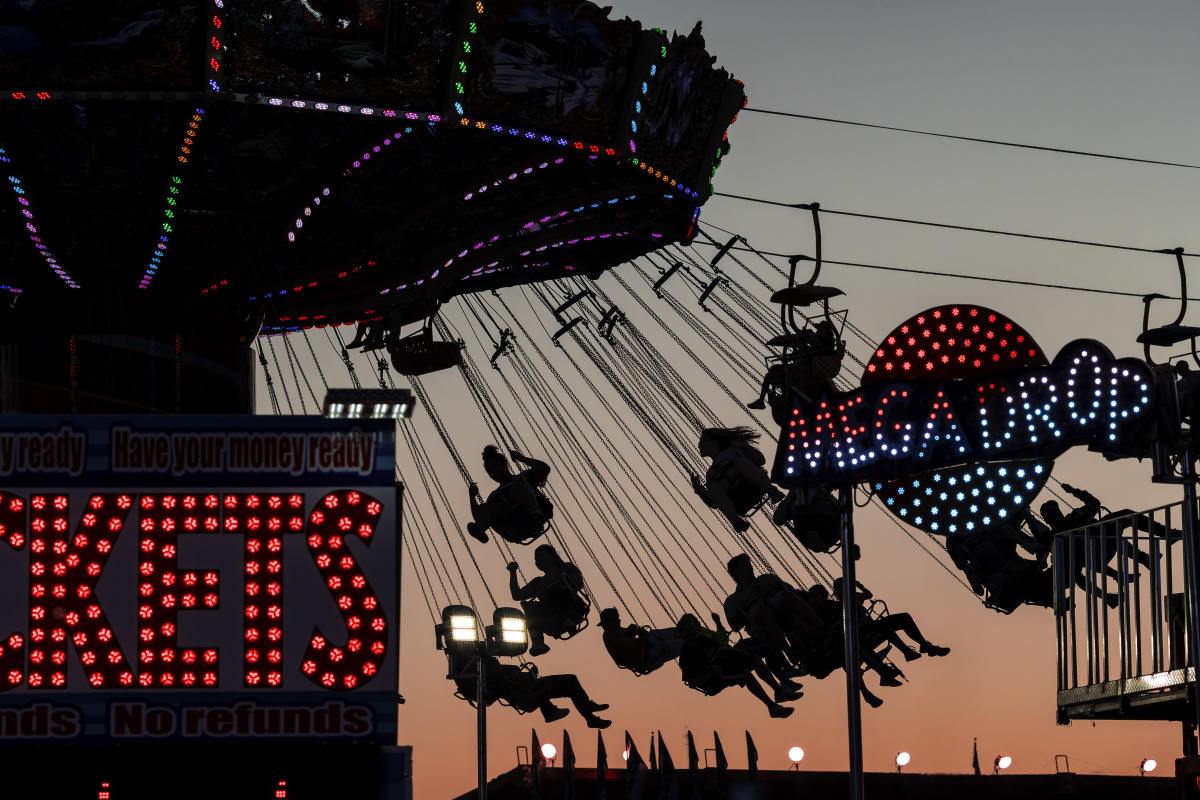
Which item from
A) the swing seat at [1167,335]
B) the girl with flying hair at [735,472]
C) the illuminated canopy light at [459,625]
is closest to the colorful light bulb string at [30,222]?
the illuminated canopy light at [459,625]

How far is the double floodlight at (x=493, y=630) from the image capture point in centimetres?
2344

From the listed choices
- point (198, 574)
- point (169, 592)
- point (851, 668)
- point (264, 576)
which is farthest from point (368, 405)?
point (851, 668)

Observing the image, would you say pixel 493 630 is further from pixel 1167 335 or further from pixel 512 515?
pixel 1167 335

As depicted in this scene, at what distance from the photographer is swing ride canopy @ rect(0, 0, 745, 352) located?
1692cm

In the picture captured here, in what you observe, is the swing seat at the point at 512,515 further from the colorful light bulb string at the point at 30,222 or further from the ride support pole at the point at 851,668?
the ride support pole at the point at 851,668

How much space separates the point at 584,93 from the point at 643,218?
13.5 feet

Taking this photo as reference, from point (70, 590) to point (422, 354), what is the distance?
475 inches

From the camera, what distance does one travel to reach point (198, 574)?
36.6ft

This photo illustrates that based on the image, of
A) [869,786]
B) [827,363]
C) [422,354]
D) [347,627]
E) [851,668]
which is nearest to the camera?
[347,627]

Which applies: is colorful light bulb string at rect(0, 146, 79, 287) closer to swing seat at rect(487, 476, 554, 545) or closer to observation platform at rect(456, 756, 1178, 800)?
swing seat at rect(487, 476, 554, 545)

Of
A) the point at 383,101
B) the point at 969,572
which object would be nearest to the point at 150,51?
the point at 383,101

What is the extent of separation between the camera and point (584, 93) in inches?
738

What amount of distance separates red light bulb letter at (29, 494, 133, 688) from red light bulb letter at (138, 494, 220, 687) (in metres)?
0.16

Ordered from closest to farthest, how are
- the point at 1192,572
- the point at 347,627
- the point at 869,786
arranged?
the point at 347,627 → the point at 1192,572 → the point at 869,786
